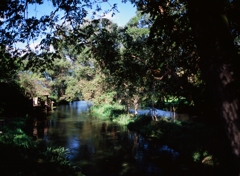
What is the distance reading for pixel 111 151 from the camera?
17781mm

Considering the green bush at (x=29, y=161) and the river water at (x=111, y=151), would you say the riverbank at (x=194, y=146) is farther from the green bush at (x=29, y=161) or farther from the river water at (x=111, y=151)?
the green bush at (x=29, y=161)

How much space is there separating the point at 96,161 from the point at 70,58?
194ft

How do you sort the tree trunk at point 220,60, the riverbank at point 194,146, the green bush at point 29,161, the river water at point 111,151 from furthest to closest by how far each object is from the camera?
the river water at point 111,151 < the riverbank at point 194,146 < the green bush at point 29,161 < the tree trunk at point 220,60

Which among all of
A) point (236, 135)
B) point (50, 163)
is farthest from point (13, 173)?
point (236, 135)

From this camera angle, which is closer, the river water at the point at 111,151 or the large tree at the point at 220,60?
the large tree at the point at 220,60

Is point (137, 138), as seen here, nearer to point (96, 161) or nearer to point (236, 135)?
point (96, 161)

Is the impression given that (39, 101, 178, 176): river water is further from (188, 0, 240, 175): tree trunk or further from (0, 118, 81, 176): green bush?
(188, 0, 240, 175): tree trunk

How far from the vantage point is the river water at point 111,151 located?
13789mm

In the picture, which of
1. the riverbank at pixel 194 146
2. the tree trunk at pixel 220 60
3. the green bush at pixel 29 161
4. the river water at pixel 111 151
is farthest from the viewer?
the river water at pixel 111 151

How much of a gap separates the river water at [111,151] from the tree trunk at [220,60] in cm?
1175

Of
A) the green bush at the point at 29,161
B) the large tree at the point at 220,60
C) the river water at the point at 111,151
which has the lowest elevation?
the river water at the point at 111,151

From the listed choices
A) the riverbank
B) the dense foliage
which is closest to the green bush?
the dense foliage

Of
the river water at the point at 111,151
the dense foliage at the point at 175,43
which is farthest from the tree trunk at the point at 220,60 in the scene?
the river water at the point at 111,151

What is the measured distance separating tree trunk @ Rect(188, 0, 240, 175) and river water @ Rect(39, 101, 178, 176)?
11.8m
